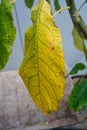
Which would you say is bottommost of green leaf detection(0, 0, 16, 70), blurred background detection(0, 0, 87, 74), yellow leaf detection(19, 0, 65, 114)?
blurred background detection(0, 0, 87, 74)

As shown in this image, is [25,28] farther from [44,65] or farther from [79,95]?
[44,65]

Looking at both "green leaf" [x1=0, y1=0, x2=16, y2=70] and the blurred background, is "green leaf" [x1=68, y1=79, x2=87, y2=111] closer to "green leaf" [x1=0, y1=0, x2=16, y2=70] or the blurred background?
"green leaf" [x1=0, y1=0, x2=16, y2=70]

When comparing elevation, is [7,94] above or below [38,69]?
below

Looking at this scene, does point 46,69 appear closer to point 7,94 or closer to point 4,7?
point 4,7

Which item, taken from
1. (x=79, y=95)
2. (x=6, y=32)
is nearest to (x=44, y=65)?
(x=6, y=32)

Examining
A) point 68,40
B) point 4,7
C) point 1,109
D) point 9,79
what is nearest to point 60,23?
point 68,40

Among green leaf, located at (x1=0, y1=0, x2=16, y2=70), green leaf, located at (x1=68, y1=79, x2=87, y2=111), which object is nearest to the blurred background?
green leaf, located at (x1=68, y1=79, x2=87, y2=111)
